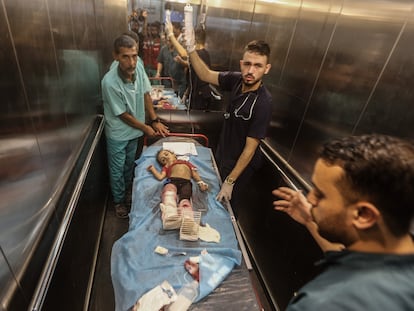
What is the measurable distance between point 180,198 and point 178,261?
0.68 meters

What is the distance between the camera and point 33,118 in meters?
1.16

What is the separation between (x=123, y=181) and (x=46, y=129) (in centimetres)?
171

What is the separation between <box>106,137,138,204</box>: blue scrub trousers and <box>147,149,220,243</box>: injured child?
365 millimetres

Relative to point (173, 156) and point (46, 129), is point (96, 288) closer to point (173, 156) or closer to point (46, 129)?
point (173, 156)

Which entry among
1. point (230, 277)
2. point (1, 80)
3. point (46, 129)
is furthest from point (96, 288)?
point (1, 80)

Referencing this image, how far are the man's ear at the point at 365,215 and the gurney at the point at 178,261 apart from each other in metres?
0.99

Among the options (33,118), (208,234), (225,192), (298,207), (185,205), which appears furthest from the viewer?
(225,192)

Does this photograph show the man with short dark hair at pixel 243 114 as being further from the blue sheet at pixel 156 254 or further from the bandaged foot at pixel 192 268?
the bandaged foot at pixel 192 268

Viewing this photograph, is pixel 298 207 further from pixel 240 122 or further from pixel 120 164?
pixel 120 164

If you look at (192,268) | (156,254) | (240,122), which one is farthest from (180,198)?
(240,122)

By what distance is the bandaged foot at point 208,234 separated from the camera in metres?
1.79

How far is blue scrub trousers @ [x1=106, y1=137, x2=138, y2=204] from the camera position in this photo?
107 inches

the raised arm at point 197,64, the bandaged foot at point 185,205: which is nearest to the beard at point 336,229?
the bandaged foot at point 185,205

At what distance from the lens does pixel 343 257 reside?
2.35 ft
